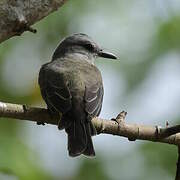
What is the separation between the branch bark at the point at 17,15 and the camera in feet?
12.8

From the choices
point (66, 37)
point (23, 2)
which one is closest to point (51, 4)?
point (23, 2)

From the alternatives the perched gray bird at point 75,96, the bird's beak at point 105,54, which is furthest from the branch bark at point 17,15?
the bird's beak at point 105,54

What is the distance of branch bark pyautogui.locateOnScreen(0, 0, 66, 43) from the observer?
3.89 metres

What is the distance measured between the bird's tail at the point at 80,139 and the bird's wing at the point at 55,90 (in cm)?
15

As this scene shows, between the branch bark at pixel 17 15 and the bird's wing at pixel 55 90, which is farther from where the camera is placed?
the bird's wing at pixel 55 90

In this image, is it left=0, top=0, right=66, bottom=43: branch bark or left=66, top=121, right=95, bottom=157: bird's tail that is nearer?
left=0, top=0, right=66, bottom=43: branch bark

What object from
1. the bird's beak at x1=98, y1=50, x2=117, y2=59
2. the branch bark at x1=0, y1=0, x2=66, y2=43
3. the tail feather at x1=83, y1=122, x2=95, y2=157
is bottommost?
the tail feather at x1=83, y1=122, x2=95, y2=157

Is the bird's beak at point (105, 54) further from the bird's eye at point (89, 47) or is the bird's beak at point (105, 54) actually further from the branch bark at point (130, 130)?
the branch bark at point (130, 130)

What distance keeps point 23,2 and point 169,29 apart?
2.97m

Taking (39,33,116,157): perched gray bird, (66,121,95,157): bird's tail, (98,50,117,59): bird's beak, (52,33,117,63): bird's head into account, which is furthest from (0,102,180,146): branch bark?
(98,50,117,59): bird's beak

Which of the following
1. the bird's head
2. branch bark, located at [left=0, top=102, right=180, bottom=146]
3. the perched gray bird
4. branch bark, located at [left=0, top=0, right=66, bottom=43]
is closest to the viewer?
branch bark, located at [left=0, top=0, right=66, bottom=43]

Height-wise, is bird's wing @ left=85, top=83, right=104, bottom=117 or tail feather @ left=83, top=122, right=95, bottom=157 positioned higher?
bird's wing @ left=85, top=83, right=104, bottom=117

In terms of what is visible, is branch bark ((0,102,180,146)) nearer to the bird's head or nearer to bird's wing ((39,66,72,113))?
bird's wing ((39,66,72,113))

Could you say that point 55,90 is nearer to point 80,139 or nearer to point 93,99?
point 93,99
